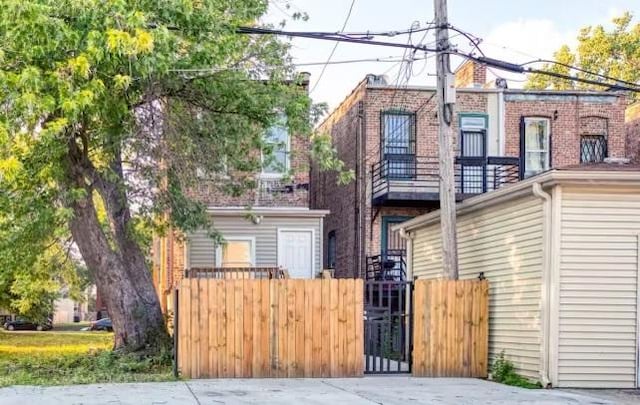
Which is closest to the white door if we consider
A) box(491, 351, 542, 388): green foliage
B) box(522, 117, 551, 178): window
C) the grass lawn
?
the grass lawn

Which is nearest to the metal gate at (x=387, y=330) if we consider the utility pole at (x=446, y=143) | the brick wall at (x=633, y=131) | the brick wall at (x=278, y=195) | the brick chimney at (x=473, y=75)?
the utility pole at (x=446, y=143)

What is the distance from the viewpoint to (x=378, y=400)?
9.34m

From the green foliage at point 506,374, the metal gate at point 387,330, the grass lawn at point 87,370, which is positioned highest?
the metal gate at point 387,330

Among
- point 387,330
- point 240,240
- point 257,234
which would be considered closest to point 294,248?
point 257,234

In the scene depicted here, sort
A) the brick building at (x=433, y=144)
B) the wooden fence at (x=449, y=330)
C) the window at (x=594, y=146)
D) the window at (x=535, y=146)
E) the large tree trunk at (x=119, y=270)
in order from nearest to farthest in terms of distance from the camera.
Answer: the wooden fence at (x=449, y=330)
the large tree trunk at (x=119, y=270)
the brick building at (x=433, y=144)
the window at (x=535, y=146)
the window at (x=594, y=146)

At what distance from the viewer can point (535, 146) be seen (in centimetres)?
2142

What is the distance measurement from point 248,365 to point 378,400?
9.48ft

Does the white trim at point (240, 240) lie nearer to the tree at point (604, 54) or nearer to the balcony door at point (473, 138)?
the balcony door at point (473, 138)

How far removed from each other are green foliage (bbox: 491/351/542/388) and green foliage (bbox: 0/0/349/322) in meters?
4.48

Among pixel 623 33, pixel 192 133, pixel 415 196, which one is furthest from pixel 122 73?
pixel 623 33

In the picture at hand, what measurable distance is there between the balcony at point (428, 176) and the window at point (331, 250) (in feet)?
11.9

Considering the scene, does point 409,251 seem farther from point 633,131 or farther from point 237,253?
point 633,131

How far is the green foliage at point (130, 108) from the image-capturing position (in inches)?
369

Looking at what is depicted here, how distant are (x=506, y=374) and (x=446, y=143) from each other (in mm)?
3922
